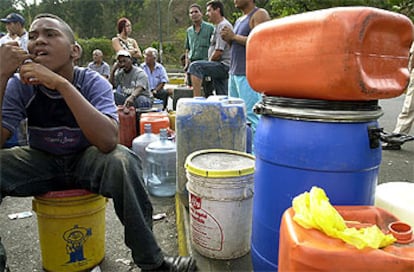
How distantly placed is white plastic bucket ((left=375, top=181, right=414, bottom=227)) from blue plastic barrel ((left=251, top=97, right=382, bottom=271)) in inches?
5.7

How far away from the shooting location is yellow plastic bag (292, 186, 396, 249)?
102cm

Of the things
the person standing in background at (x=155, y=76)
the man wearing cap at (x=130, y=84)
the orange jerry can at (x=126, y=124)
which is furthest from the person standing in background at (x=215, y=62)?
the person standing in background at (x=155, y=76)

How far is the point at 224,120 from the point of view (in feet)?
8.22

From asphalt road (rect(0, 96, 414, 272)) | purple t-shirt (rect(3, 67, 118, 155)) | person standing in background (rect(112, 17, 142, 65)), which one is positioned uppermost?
person standing in background (rect(112, 17, 142, 65))

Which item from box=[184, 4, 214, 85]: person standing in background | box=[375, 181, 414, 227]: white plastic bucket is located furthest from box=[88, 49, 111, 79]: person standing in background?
box=[375, 181, 414, 227]: white plastic bucket

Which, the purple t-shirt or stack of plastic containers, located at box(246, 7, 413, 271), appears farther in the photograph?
the purple t-shirt

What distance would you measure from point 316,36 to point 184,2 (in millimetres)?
56581

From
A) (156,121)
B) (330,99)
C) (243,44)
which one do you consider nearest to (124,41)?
(156,121)

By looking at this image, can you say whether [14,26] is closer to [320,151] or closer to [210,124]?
[210,124]

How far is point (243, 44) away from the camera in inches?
145

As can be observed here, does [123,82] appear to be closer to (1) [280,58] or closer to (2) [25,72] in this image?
(2) [25,72]

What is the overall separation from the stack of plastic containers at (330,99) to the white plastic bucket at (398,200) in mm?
159

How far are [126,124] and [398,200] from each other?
3848 millimetres

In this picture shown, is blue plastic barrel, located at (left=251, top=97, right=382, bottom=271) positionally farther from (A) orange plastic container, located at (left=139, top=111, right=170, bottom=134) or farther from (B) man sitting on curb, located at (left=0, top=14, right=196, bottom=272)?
(A) orange plastic container, located at (left=139, top=111, right=170, bottom=134)
